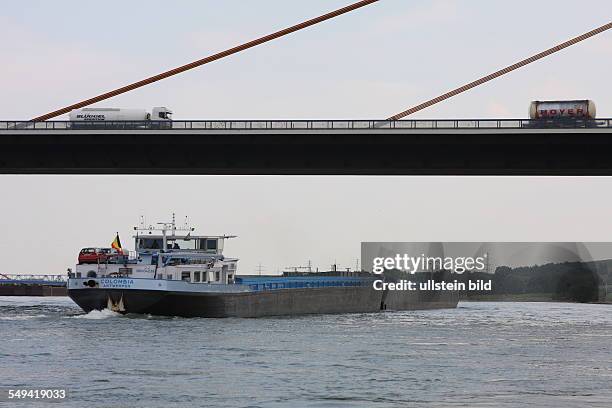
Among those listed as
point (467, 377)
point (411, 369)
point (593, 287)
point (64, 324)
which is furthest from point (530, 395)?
point (593, 287)

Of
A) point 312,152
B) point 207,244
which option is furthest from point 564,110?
point 207,244

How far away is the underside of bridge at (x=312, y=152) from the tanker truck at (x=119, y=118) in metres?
1.06

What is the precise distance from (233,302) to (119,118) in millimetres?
18569

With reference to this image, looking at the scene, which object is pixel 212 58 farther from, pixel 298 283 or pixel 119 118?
pixel 298 283

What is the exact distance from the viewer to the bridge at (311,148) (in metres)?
85.3

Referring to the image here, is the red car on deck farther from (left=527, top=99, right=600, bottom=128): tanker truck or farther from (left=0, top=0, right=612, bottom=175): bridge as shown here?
(left=527, top=99, right=600, bottom=128): tanker truck

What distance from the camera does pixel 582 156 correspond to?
86.6m

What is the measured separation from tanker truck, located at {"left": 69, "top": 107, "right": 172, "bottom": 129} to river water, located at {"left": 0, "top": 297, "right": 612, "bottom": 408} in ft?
65.0

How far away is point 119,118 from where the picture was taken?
91500mm

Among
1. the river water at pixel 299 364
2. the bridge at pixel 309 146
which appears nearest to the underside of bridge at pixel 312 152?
the bridge at pixel 309 146

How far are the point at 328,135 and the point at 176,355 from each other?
37.7m

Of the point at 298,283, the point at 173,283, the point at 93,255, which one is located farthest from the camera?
the point at 298,283

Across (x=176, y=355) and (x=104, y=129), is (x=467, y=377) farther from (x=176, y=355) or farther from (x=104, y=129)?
(x=104, y=129)

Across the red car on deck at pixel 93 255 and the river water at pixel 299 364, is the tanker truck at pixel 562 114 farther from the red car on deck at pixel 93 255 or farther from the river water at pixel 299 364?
the red car on deck at pixel 93 255
